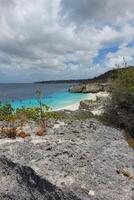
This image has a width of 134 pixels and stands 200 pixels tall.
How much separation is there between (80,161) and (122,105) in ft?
28.0

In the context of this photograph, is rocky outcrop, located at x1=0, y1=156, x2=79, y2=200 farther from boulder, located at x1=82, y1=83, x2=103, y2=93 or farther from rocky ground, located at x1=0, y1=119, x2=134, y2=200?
boulder, located at x1=82, y1=83, x2=103, y2=93

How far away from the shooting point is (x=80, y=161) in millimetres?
8180

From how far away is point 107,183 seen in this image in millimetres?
7398

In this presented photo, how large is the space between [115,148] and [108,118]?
6.82 meters

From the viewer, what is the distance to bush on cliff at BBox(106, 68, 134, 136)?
15664mm

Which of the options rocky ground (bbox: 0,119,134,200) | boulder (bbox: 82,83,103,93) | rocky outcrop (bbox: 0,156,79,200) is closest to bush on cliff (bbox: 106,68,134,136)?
rocky ground (bbox: 0,119,134,200)

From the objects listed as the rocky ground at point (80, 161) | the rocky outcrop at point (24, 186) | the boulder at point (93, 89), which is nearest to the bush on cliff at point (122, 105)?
the rocky ground at point (80, 161)

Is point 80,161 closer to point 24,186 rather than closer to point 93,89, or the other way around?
point 24,186

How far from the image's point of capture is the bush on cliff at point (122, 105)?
15.7 m

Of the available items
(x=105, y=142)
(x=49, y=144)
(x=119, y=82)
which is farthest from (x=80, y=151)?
(x=119, y=82)

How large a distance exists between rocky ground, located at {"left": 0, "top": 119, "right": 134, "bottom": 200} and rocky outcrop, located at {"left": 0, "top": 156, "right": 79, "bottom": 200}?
0.17 ft

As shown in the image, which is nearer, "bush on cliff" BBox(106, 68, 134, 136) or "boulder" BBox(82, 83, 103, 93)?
"bush on cliff" BBox(106, 68, 134, 136)

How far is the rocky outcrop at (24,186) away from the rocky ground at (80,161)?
51mm

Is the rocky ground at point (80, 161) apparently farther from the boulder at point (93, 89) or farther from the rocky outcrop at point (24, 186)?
the boulder at point (93, 89)
